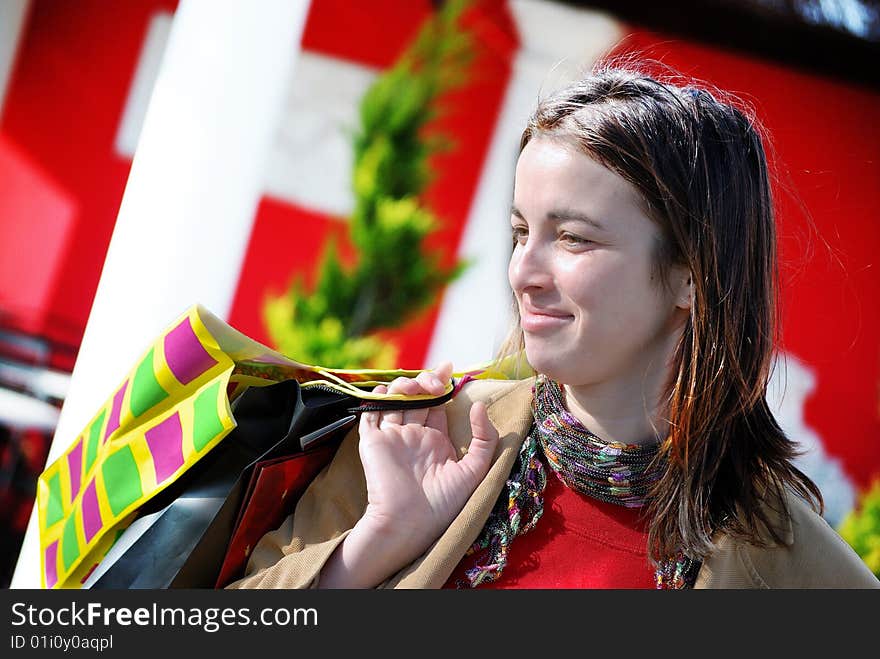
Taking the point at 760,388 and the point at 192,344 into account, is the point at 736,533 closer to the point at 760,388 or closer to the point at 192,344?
the point at 760,388

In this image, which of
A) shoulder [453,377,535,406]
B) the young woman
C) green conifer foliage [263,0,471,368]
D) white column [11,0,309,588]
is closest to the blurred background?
green conifer foliage [263,0,471,368]

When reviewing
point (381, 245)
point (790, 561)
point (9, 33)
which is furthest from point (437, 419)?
point (9, 33)

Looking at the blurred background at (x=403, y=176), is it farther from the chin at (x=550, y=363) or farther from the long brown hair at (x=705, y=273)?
the chin at (x=550, y=363)

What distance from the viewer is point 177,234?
2.56 meters

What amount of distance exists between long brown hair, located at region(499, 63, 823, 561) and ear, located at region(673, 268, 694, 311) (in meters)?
0.01

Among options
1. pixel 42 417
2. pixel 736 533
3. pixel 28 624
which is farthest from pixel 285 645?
pixel 42 417

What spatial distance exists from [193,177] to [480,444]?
4.30 feet

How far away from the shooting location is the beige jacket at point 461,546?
5.29 feet

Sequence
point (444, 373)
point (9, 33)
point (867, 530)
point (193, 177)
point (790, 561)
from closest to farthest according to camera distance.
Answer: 1. point (790, 561)
2. point (444, 373)
3. point (193, 177)
4. point (867, 530)
5. point (9, 33)

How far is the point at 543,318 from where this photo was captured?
163 centimetres

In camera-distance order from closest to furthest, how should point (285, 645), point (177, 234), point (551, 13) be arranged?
point (285, 645) → point (177, 234) → point (551, 13)

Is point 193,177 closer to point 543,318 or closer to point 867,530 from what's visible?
point 543,318

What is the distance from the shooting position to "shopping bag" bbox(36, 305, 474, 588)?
163 centimetres

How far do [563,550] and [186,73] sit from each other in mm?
1691
